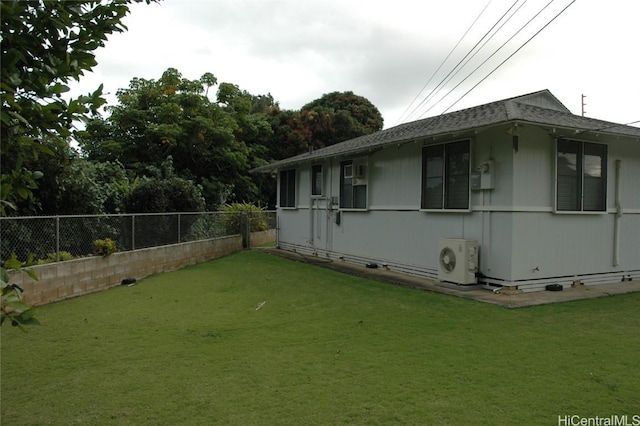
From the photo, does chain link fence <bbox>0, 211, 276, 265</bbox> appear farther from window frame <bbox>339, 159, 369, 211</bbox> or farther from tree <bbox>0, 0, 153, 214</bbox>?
window frame <bbox>339, 159, 369, 211</bbox>

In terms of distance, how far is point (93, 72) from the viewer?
93.1 inches

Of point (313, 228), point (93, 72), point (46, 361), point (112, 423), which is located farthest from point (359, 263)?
point (93, 72)

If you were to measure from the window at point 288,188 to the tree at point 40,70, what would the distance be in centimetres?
1304

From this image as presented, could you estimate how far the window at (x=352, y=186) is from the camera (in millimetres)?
11555

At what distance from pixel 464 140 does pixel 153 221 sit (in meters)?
7.36

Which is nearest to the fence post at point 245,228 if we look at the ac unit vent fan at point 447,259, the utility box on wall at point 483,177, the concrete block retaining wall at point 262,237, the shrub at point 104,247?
the concrete block retaining wall at point 262,237

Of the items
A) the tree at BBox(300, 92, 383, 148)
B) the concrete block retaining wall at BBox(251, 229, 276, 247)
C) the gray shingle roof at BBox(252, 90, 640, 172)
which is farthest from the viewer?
the tree at BBox(300, 92, 383, 148)

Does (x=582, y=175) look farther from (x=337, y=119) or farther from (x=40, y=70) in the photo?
(x=337, y=119)

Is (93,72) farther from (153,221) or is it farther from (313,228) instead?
(313,228)

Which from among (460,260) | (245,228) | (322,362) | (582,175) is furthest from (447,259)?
(245,228)

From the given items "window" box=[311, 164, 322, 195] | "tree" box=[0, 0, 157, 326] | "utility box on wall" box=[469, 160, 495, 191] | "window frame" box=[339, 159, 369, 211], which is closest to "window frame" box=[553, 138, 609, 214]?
"utility box on wall" box=[469, 160, 495, 191]

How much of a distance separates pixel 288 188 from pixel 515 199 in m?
9.35

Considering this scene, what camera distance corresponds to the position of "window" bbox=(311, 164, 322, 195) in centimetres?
1370

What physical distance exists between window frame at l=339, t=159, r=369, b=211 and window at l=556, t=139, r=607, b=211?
14.8 feet
